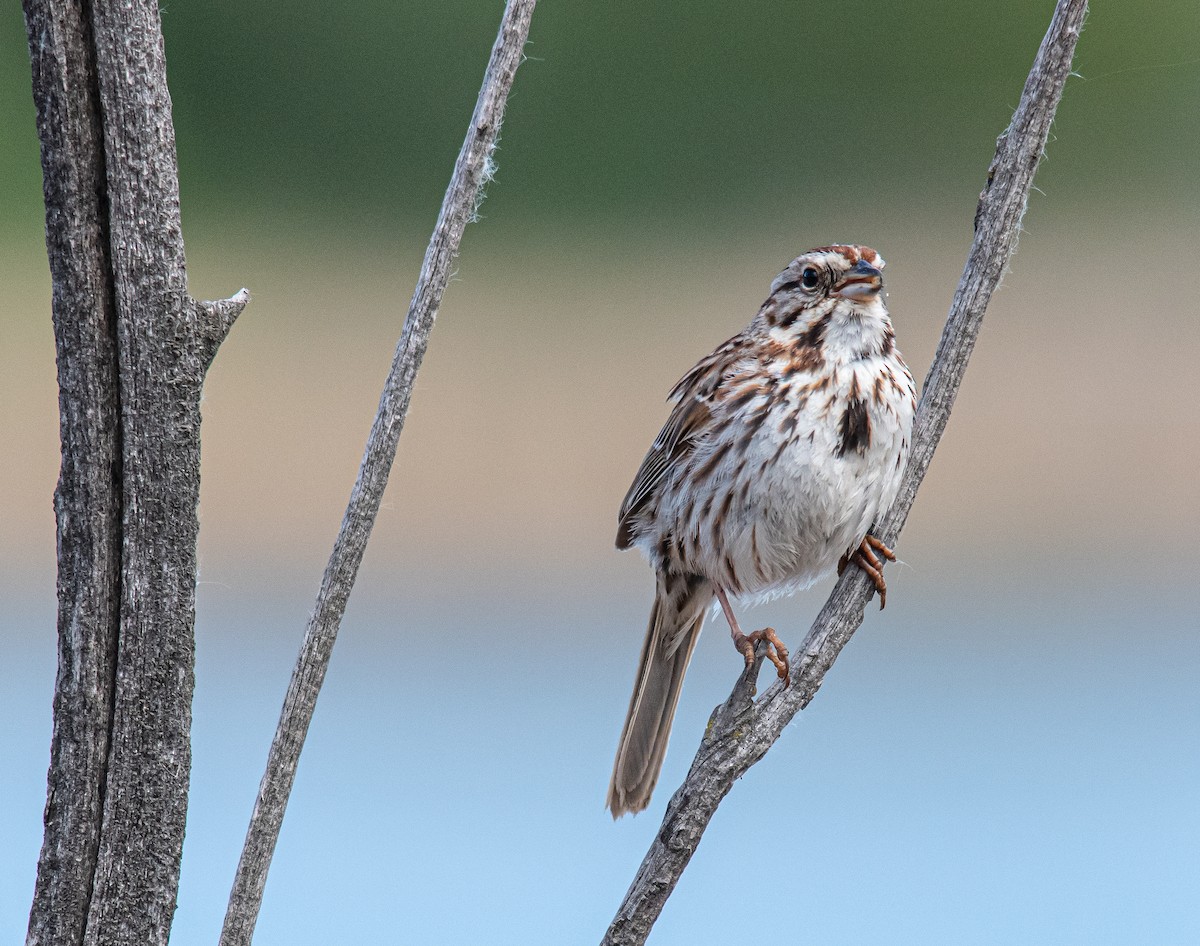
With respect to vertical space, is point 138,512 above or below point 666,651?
below

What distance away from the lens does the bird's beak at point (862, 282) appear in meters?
1.19

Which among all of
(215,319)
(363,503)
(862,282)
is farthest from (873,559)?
(215,319)

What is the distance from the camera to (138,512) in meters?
0.73

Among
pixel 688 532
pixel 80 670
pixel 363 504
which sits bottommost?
pixel 80 670

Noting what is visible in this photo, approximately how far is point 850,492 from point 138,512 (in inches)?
27.7

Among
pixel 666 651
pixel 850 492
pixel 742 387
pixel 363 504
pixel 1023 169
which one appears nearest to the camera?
pixel 363 504

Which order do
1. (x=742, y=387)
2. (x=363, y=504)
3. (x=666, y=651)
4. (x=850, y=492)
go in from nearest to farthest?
(x=363, y=504)
(x=850, y=492)
(x=742, y=387)
(x=666, y=651)

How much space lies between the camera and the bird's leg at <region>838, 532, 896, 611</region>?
108 centimetres

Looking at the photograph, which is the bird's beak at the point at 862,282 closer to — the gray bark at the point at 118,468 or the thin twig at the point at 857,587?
the thin twig at the point at 857,587

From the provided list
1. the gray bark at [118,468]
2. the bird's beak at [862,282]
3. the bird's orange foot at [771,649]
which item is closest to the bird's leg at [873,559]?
the bird's orange foot at [771,649]

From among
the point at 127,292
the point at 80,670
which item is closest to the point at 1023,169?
the point at 127,292

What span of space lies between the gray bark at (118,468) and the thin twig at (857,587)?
0.34 m

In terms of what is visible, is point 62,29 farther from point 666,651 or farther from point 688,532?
point 666,651

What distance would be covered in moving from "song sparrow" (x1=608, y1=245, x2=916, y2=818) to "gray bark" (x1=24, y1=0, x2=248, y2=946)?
0.53m
